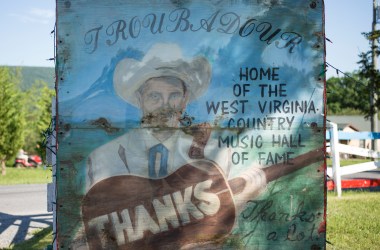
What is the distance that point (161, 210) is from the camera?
123 inches

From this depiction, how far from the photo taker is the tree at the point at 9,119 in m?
22.7

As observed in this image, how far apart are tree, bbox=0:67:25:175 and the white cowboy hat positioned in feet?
70.3

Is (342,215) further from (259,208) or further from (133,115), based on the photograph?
(133,115)

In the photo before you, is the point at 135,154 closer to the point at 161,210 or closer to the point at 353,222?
the point at 161,210

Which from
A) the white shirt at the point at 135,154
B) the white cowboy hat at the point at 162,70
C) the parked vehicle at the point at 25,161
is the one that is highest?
the white cowboy hat at the point at 162,70

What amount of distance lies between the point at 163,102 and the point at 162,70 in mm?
232

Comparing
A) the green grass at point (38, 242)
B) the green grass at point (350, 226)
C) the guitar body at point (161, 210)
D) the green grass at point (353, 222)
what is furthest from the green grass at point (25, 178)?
the guitar body at point (161, 210)

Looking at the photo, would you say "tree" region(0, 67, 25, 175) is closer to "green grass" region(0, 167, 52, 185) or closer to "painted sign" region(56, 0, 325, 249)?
"green grass" region(0, 167, 52, 185)

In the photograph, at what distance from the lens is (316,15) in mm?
3172

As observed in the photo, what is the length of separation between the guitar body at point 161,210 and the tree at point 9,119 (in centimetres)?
2151

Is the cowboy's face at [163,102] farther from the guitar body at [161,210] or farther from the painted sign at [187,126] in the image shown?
the guitar body at [161,210]

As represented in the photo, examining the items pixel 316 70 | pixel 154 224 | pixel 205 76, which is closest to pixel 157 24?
pixel 205 76

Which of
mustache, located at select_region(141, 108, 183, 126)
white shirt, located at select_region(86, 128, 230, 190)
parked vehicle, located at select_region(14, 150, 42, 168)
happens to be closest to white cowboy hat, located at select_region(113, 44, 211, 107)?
mustache, located at select_region(141, 108, 183, 126)

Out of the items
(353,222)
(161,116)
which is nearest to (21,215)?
(353,222)
